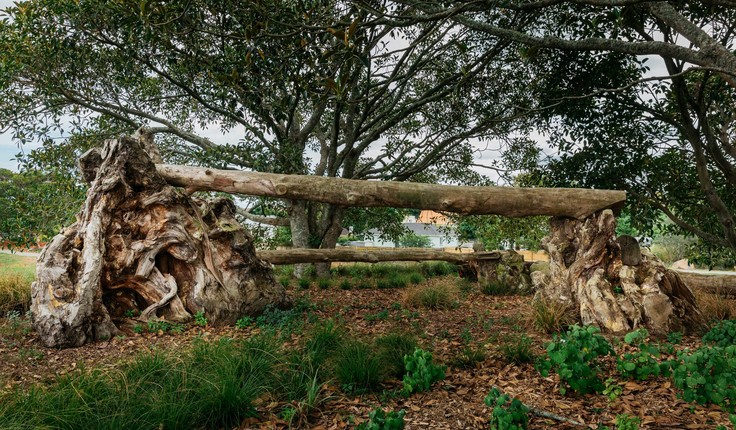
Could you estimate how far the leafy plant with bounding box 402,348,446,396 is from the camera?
3592 mm

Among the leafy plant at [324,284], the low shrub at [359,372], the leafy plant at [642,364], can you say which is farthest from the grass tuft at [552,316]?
the leafy plant at [324,284]

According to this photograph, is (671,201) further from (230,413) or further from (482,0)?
(230,413)

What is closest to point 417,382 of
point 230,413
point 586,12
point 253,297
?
point 230,413

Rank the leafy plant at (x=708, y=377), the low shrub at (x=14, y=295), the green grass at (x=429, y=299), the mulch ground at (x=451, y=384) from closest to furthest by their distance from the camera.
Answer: the leafy plant at (x=708, y=377), the mulch ground at (x=451, y=384), the low shrub at (x=14, y=295), the green grass at (x=429, y=299)

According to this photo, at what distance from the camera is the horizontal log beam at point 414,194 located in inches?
233

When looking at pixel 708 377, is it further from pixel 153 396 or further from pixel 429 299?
pixel 429 299

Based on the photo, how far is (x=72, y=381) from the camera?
3311mm

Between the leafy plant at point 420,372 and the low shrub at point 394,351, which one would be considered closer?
the leafy plant at point 420,372

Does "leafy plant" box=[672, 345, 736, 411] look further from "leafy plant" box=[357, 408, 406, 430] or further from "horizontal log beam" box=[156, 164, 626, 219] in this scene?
"horizontal log beam" box=[156, 164, 626, 219]

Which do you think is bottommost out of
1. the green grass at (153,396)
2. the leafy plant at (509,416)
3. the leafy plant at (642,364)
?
the green grass at (153,396)

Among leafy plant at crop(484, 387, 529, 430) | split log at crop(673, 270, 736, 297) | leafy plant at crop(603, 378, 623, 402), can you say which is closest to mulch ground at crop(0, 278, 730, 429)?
leafy plant at crop(603, 378, 623, 402)

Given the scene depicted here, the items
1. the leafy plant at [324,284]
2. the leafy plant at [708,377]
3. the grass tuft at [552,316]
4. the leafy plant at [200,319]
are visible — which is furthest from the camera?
the leafy plant at [324,284]

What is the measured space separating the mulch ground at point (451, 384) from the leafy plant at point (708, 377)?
0.17m

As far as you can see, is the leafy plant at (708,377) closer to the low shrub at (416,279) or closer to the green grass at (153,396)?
the green grass at (153,396)
